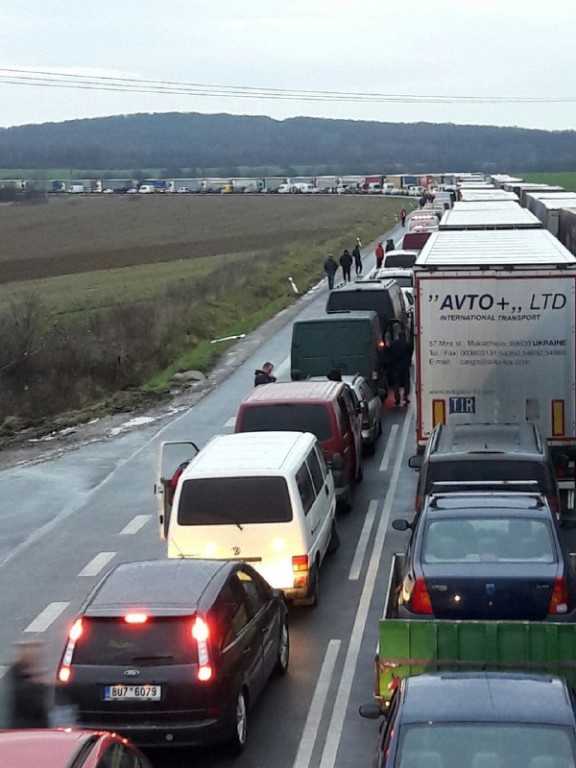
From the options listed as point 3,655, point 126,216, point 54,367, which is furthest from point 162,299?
point 126,216

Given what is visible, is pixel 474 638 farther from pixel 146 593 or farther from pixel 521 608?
pixel 146 593

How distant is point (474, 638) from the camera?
9.63 metres

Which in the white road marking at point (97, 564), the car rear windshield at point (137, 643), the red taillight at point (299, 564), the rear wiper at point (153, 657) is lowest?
the white road marking at point (97, 564)

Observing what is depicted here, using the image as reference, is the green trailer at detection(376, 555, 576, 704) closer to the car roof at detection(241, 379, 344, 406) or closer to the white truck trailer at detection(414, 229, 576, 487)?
the white truck trailer at detection(414, 229, 576, 487)

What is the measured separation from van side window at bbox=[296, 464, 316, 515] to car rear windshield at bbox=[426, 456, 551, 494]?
130cm

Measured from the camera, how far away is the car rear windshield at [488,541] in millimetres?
11046

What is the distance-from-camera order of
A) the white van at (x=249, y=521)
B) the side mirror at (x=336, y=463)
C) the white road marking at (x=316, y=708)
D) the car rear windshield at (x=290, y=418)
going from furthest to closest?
the car rear windshield at (x=290, y=418), the side mirror at (x=336, y=463), the white van at (x=249, y=521), the white road marking at (x=316, y=708)

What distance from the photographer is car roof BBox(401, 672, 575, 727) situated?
6.85 meters

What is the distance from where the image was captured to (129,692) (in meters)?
9.44

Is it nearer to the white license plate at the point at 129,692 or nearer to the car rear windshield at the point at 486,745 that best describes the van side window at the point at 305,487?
the white license plate at the point at 129,692

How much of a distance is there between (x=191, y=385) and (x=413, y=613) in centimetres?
2083

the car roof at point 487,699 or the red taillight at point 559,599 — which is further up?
the car roof at point 487,699

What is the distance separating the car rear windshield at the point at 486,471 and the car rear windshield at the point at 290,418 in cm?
381

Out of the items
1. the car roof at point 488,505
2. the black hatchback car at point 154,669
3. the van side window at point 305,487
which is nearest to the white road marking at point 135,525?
the van side window at point 305,487
